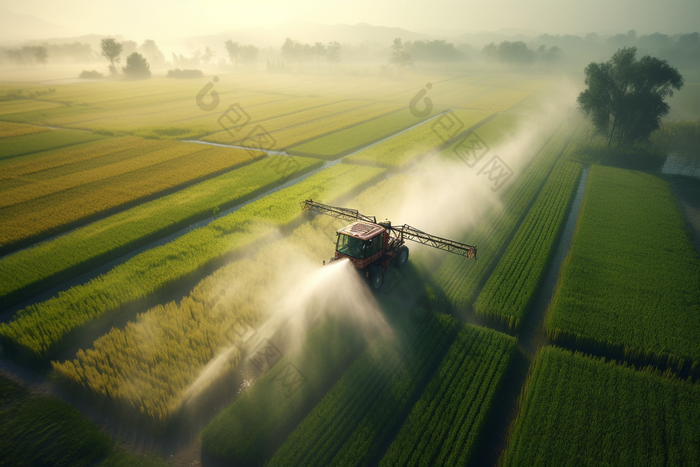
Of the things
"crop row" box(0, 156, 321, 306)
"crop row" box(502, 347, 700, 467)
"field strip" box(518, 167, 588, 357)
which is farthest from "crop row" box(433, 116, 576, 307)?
"crop row" box(0, 156, 321, 306)

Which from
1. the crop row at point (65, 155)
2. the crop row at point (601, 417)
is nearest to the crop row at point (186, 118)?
the crop row at point (65, 155)

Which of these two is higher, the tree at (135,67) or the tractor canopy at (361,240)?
the tree at (135,67)

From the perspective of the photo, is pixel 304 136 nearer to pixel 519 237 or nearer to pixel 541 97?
pixel 519 237

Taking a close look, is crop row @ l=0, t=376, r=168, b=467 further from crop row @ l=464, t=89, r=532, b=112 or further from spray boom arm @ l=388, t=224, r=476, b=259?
crop row @ l=464, t=89, r=532, b=112

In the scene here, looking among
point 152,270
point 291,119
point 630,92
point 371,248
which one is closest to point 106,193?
point 152,270

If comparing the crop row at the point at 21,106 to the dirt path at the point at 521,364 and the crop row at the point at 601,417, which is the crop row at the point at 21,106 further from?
the crop row at the point at 601,417

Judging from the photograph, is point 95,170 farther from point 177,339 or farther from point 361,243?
point 361,243
